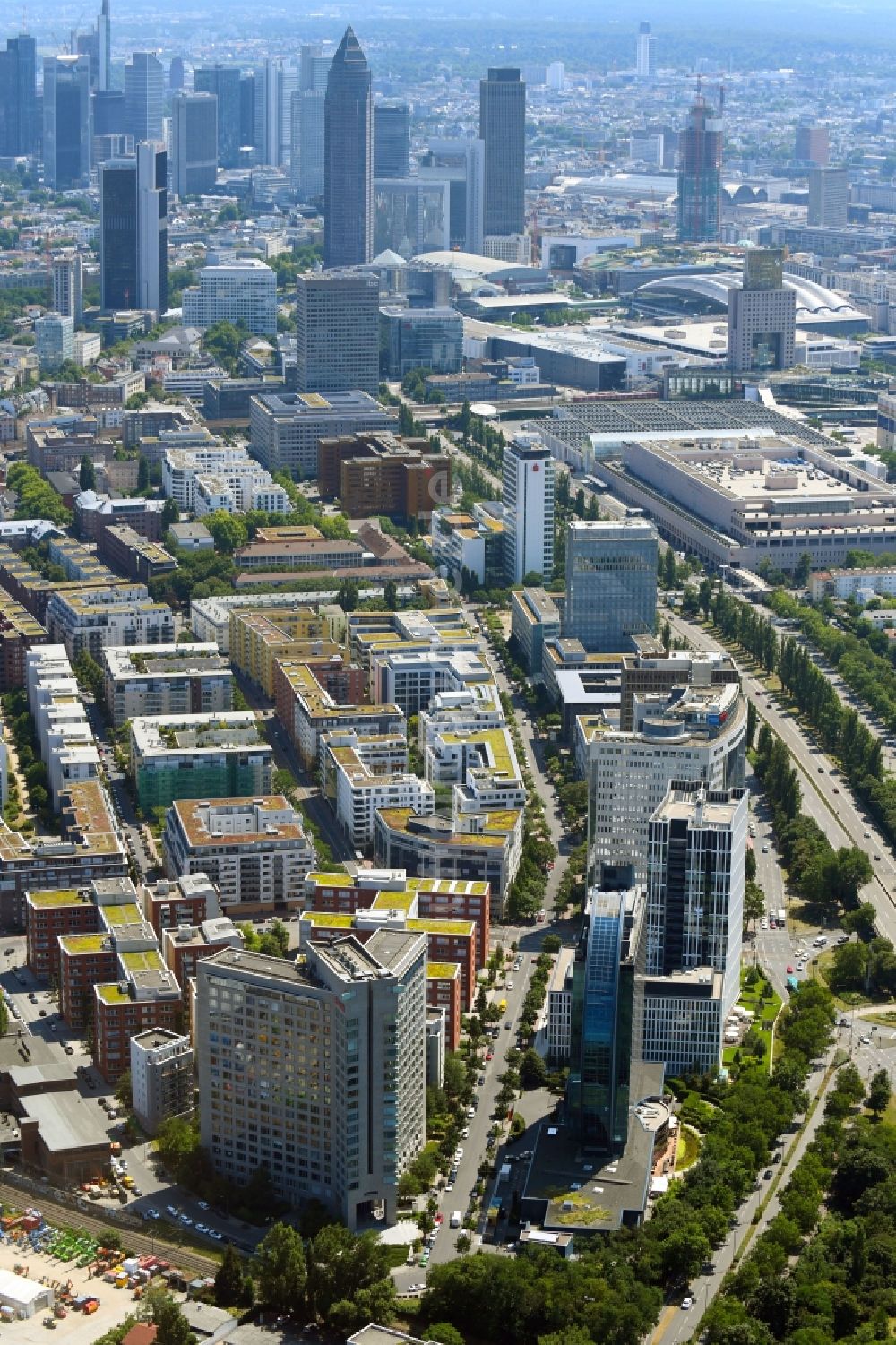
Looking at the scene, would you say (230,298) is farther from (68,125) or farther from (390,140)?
(68,125)

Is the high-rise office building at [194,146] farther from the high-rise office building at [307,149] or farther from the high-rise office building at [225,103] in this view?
the high-rise office building at [225,103]

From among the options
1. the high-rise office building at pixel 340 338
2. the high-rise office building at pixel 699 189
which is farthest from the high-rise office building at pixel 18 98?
the high-rise office building at pixel 340 338

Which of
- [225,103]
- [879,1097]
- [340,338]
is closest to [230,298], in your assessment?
[340,338]

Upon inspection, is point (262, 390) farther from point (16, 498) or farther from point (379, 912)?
point (379, 912)

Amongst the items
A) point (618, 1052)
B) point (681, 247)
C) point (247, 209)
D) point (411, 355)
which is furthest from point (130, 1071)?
point (247, 209)

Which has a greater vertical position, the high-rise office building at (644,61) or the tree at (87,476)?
the high-rise office building at (644,61)

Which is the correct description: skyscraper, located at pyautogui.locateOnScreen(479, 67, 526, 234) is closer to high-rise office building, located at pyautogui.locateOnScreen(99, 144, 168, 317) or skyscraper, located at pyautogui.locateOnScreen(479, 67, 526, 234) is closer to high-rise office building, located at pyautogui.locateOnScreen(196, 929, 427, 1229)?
high-rise office building, located at pyautogui.locateOnScreen(99, 144, 168, 317)
